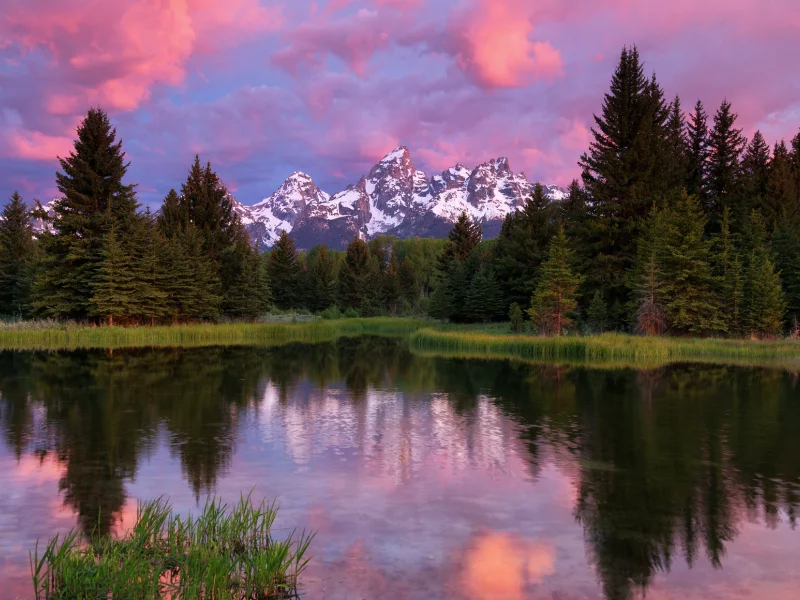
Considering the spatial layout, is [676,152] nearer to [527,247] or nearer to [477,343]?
[527,247]

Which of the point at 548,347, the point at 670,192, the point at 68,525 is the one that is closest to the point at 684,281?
the point at 670,192

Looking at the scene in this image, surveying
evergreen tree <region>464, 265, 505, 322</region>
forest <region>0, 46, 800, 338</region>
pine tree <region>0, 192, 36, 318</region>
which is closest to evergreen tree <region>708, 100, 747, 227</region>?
forest <region>0, 46, 800, 338</region>

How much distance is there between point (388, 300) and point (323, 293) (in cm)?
1140

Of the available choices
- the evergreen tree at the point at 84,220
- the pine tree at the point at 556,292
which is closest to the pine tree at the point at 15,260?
the evergreen tree at the point at 84,220

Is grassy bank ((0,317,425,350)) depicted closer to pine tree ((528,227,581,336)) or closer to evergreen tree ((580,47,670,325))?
pine tree ((528,227,581,336))

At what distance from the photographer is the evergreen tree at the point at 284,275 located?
91.9 metres

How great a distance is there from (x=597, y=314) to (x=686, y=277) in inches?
251

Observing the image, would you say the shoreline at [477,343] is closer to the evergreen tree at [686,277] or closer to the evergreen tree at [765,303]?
the evergreen tree at [686,277]

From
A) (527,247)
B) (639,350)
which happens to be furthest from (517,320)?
(639,350)

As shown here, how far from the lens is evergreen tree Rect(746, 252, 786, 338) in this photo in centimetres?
4091

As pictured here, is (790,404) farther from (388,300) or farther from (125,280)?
(388,300)

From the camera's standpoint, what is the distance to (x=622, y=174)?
4806 cm

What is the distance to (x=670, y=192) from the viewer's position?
4841 centimetres

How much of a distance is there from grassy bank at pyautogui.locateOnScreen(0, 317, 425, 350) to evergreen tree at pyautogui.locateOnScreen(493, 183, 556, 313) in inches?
723
